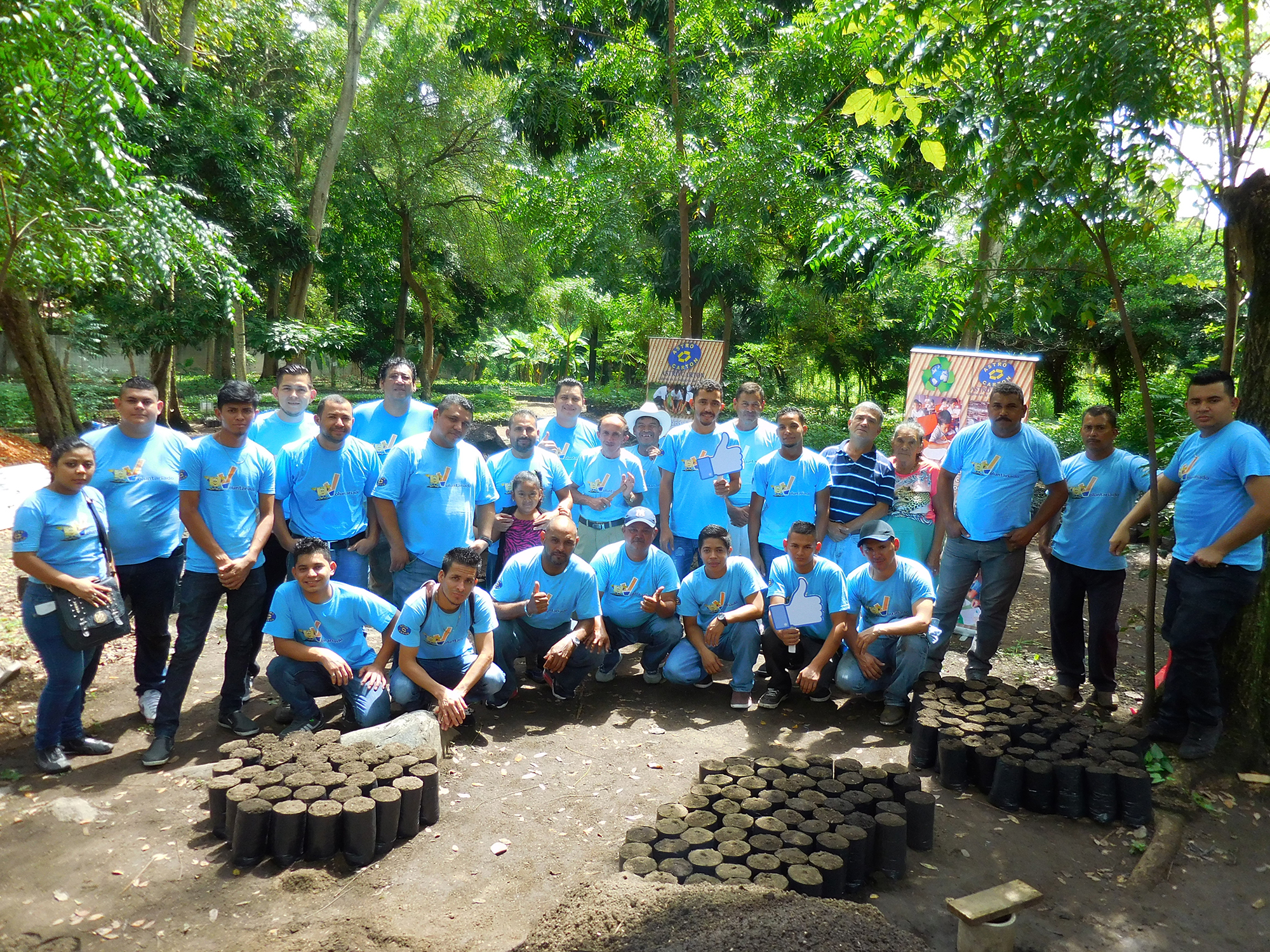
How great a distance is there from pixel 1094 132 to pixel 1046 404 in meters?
24.5

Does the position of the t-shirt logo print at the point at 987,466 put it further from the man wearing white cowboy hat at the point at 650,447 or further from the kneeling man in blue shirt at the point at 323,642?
the kneeling man in blue shirt at the point at 323,642

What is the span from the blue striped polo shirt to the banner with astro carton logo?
1066mm

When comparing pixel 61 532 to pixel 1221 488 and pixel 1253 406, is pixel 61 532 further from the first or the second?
pixel 1253 406

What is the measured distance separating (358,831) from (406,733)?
89 cm

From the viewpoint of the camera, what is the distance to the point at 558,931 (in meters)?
3.06

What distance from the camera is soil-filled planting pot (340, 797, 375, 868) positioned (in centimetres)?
381

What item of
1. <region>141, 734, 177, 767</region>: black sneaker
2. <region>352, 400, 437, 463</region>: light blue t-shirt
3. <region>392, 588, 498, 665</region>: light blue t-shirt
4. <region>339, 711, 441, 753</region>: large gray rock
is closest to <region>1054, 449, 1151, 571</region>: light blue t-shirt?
<region>392, 588, 498, 665</region>: light blue t-shirt

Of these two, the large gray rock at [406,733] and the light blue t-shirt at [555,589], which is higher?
the light blue t-shirt at [555,589]

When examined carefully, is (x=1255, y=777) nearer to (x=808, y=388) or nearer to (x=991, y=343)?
(x=991, y=343)

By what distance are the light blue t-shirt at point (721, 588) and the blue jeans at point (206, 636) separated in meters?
2.78

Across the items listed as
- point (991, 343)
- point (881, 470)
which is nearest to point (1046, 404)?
point (991, 343)

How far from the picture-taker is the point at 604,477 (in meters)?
7.02

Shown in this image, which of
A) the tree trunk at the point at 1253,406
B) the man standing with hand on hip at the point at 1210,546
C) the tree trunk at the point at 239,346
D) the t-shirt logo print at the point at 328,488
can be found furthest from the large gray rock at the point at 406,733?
the tree trunk at the point at 239,346

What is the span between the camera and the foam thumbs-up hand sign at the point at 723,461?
659 centimetres
